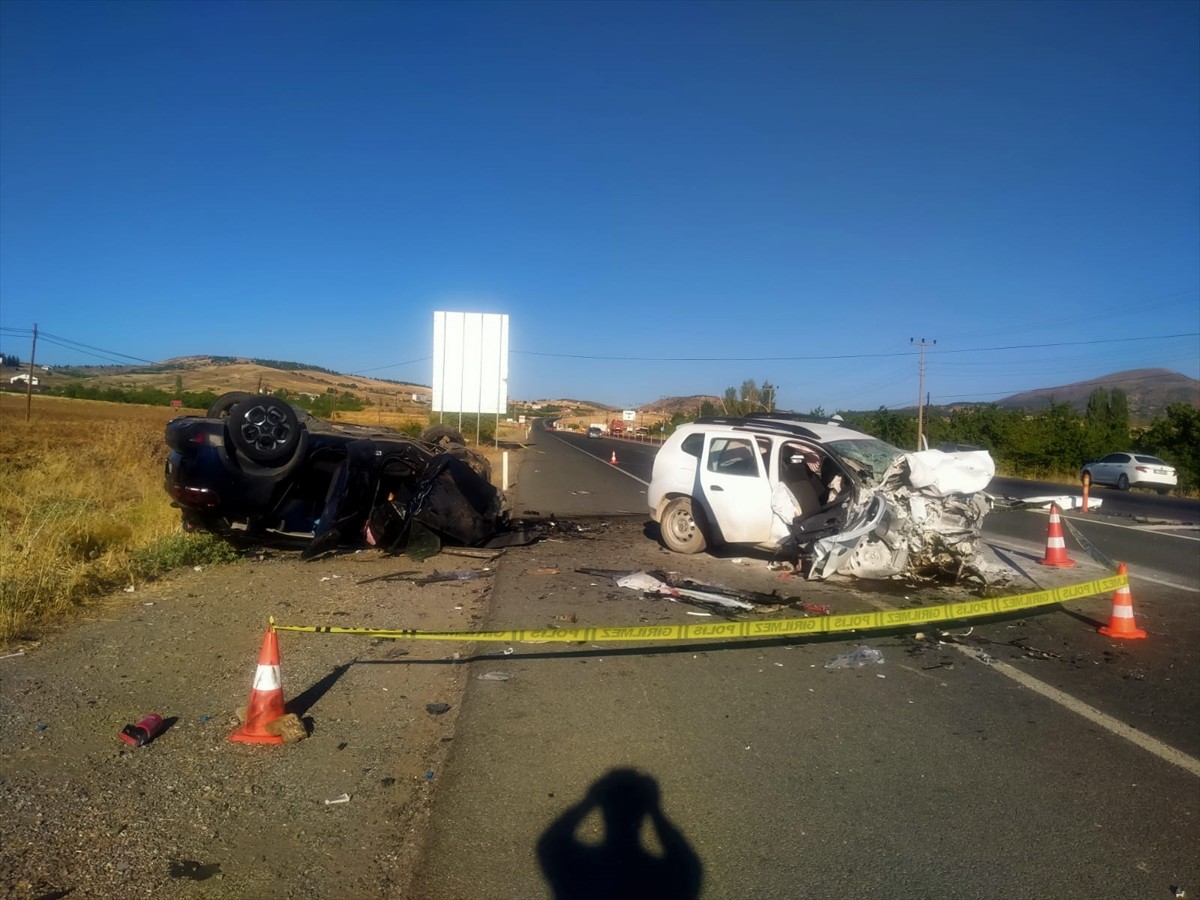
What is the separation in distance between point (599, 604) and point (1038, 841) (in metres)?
5.33

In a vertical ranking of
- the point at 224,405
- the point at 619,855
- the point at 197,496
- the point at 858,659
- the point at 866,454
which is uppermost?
the point at 224,405

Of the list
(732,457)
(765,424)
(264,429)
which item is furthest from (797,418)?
(264,429)

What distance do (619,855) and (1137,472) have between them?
34066mm

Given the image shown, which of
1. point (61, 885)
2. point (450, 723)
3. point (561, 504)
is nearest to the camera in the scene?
point (61, 885)

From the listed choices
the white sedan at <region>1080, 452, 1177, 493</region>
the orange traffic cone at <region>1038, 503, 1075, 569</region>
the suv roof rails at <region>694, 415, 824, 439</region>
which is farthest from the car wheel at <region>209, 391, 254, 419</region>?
the white sedan at <region>1080, 452, 1177, 493</region>

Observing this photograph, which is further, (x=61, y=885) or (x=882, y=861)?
(x=882, y=861)

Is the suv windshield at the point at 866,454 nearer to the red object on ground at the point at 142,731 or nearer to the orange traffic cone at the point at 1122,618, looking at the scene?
the orange traffic cone at the point at 1122,618

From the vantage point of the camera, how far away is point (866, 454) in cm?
1077

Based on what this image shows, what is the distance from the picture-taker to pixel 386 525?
11.5m

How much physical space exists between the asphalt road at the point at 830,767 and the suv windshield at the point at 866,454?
2.46 metres

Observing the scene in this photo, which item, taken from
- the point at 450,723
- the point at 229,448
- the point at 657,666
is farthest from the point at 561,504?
the point at 450,723

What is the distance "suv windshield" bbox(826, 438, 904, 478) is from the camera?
1041 cm

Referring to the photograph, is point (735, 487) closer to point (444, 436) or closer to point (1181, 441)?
point (444, 436)

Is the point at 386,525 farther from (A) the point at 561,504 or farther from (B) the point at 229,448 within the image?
(A) the point at 561,504
